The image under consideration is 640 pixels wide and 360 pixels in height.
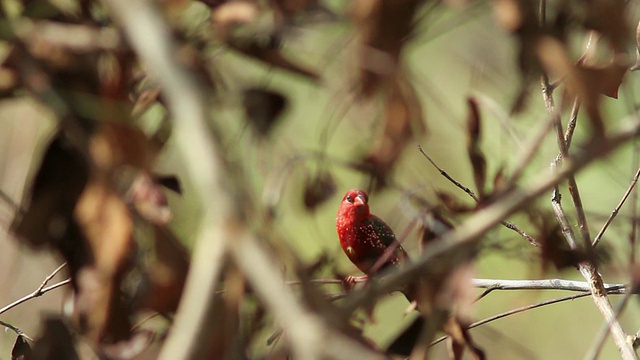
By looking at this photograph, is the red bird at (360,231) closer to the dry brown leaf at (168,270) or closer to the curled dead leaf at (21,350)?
the curled dead leaf at (21,350)

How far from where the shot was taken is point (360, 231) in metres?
3.40

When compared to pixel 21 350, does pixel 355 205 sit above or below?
below

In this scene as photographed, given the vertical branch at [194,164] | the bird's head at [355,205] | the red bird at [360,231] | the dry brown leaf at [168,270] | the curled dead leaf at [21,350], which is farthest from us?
the bird's head at [355,205]

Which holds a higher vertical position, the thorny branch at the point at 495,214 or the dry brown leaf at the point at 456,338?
the thorny branch at the point at 495,214

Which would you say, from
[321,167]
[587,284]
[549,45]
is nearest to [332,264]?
[321,167]

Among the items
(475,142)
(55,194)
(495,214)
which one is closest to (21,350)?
(55,194)

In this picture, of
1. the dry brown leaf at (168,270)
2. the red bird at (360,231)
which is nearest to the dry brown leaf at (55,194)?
the dry brown leaf at (168,270)

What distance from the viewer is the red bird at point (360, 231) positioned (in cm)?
329

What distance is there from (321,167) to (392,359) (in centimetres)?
40

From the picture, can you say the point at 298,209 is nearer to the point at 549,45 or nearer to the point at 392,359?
the point at 392,359

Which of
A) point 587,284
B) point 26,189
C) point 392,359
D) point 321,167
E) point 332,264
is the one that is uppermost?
point 321,167

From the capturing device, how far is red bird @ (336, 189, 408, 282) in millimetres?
3293

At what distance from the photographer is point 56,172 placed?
1.17 m

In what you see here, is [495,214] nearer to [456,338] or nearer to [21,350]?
[456,338]
